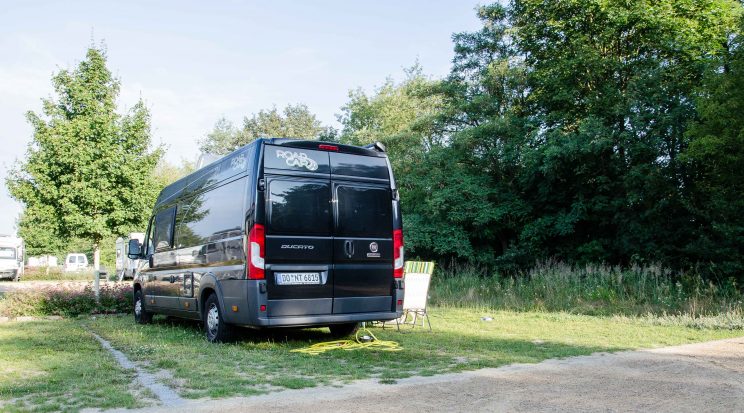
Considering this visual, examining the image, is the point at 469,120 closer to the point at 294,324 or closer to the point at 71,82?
the point at 71,82

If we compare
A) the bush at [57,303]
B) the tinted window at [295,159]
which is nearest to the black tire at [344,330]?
the tinted window at [295,159]

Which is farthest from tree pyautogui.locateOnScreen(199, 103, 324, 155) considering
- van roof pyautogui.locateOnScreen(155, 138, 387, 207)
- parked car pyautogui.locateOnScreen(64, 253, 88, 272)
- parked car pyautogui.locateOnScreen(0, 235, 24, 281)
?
van roof pyautogui.locateOnScreen(155, 138, 387, 207)

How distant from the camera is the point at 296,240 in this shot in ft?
25.5

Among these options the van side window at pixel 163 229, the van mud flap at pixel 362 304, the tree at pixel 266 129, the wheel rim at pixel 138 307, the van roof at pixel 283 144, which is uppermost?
the tree at pixel 266 129

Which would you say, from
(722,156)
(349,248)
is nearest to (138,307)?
(349,248)

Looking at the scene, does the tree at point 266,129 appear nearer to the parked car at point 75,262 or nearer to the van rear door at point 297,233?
the parked car at point 75,262

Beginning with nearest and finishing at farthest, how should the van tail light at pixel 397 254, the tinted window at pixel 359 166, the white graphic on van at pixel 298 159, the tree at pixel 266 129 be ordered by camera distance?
1. the white graphic on van at pixel 298 159
2. the tinted window at pixel 359 166
3. the van tail light at pixel 397 254
4. the tree at pixel 266 129

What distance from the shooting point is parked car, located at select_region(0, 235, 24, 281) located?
110 ft

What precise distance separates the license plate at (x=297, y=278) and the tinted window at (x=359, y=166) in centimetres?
148

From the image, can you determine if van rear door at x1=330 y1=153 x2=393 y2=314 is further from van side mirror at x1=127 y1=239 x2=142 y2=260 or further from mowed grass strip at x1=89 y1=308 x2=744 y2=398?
van side mirror at x1=127 y1=239 x2=142 y2=260

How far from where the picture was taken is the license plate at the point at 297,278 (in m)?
7.62

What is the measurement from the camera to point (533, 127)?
21.3m

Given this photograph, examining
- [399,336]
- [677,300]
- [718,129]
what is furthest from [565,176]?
[399,336]

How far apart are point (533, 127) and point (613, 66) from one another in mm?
3305
